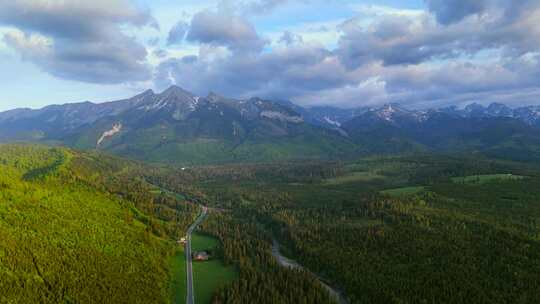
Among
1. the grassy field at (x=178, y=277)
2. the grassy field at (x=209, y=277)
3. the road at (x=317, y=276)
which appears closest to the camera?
the grassy field at (x=178, y=277)

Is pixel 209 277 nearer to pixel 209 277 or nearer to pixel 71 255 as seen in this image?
pixel 209 277

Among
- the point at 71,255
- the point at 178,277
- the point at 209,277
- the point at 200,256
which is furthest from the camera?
the point at 200,256

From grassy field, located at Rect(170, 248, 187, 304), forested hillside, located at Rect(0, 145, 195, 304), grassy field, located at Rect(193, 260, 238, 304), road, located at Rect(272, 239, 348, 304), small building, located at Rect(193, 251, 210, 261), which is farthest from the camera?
small building, located at Rect(193, 251, 210, 261)

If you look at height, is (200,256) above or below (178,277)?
above

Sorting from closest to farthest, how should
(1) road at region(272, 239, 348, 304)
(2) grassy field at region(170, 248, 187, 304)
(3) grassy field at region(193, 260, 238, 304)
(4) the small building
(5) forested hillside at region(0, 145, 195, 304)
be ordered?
1. (5) forested hillside at region(0, 145, 195, 304)
2. (2) grassy field at region(170, 248, 187, 304)
3. (3) grassy field at region(193, 260, 238, 304)
4. (1) road at region(272, 239, 348, 304)
5. (4) the small building

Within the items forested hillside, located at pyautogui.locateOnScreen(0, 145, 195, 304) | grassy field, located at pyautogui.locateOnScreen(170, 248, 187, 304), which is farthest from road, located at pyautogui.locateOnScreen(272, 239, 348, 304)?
forested hillside, located at pyautogui.locateOnScreen(0, 145, 195, 304)

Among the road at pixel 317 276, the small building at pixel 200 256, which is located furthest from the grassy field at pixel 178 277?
the road at pixel 317 276

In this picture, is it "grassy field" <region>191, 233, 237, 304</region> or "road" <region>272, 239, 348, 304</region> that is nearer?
"grassy field" <region>191, 233, 237, 304</region>

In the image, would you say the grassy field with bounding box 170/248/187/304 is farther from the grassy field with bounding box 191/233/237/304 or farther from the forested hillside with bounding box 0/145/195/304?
the grassy field with bounding box 191/233/237/304

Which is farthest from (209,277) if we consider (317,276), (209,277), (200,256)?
(317,276)

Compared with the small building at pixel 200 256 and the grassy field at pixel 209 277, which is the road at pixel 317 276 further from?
the small building at pixel 200 256
